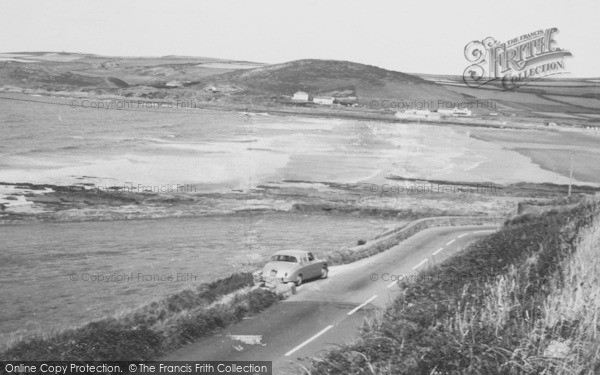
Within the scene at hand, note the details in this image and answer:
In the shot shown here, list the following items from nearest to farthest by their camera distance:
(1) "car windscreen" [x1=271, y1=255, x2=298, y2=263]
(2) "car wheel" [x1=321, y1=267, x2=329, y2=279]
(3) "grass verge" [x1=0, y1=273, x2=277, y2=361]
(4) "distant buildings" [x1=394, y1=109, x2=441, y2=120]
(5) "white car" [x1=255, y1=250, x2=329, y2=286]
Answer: (3) "grass verge" [x1=0, y1=273, x2=277, y2=361], (5) "white car" [x1=255, y1=250, x2=329, y2=286], (1) "car windscreen" [x1=271, y1=255, x2=298, y2=263], (2) "car wheel" [x1=321, y1=267, x2=329, y2=279], (4) "distant buildings" [x1=394, y1=109, x2=441, y2=120]

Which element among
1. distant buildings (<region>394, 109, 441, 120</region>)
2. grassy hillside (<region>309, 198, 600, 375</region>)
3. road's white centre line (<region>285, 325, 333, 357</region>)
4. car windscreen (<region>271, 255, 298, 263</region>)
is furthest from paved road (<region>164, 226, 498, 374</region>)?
distant buildings (<region>394, 109, 441, 120</region>)

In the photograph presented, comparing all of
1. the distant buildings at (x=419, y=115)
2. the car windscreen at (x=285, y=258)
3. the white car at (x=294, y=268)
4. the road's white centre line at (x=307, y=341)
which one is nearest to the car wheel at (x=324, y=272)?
the white car at (x=294, y=268)

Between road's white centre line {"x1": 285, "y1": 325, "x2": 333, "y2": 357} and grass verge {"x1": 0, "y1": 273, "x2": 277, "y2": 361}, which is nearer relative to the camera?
grass verge {"x1": 0, "y1": 273, "x2": 277, "y2": 361}

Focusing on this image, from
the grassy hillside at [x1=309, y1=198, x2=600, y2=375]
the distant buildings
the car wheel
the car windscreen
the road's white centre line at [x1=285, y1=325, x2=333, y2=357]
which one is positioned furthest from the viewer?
the distant buildings

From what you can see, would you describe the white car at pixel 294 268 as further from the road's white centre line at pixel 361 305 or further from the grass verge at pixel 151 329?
the road's white centre line at pixel 361 305

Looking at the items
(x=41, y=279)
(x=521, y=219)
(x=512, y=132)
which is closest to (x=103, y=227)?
(x=41, y=279)

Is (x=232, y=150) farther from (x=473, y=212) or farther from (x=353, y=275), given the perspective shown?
(x=353, y=275)

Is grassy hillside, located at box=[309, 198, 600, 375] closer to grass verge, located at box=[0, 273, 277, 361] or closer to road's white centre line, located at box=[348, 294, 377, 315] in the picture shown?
road's white centre line, located at box=[348, 294, 377, 315]
